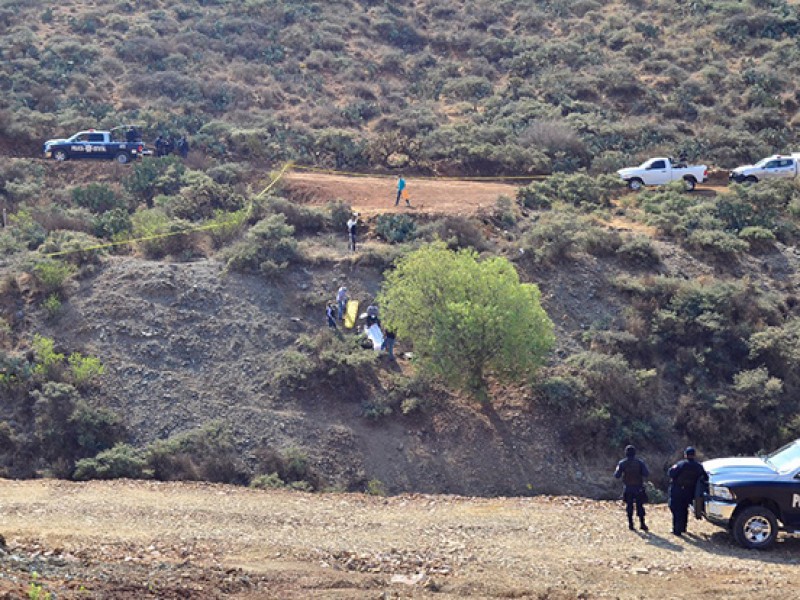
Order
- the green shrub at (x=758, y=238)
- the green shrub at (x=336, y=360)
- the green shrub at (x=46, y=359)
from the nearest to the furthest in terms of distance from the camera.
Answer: the green shrub at (x=46, y=359) < the green shrub at (x=336, y=360) < the green shrub at (x=758, y=238)

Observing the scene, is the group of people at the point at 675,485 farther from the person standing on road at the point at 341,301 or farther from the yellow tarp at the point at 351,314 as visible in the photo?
the person standing on road at the point at 341,301

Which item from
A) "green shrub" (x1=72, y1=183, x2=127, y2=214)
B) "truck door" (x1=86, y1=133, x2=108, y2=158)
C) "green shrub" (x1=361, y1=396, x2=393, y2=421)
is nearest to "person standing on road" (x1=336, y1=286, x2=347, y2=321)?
"green shrub" (x1=361, y1=396, x2=393, y2=421)

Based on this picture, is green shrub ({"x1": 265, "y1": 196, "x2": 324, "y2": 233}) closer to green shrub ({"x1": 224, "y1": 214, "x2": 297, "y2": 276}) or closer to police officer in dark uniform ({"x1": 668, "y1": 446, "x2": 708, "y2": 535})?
green shrub ({"x1": 224, "y1": 214, "x2": 297, "y2": 276})

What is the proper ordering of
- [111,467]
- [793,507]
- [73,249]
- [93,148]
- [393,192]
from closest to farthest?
[793,507], [111,467], [73,249], [393,192], [93,148]

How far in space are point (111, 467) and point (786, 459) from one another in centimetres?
1180

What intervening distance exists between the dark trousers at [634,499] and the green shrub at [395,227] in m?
14.0

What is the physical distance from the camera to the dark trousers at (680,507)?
47.8ft

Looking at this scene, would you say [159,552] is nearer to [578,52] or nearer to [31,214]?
[31,214]

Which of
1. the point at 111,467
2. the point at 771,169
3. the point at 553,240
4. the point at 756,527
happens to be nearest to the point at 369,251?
the point at 553,240

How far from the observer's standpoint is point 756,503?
1412 centimetres

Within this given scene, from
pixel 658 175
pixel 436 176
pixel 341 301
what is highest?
pixel 658 175

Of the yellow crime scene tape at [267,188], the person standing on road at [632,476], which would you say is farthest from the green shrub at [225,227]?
the person standing on road at [632,476]

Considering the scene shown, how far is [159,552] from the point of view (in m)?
13.5

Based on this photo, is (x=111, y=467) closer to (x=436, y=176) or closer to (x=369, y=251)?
(x=369, y=251)
